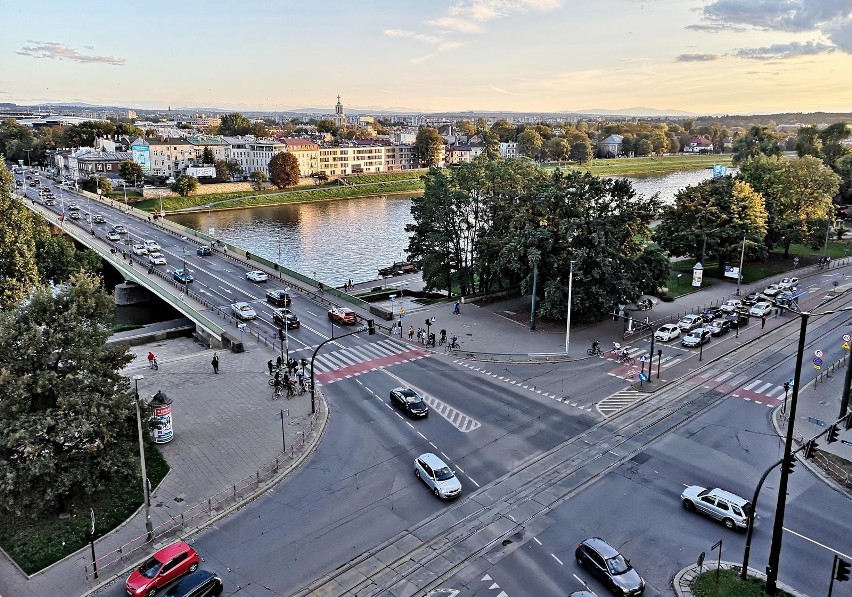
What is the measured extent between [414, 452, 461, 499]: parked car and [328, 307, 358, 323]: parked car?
22703mm

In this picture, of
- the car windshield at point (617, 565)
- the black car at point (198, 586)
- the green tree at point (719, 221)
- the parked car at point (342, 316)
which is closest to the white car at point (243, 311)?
the parked car at point (342, 316)

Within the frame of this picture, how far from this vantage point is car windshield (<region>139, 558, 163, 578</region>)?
18891 mm

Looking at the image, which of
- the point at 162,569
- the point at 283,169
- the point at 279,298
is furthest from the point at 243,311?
the point at 283,169

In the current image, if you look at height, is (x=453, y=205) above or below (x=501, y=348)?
above

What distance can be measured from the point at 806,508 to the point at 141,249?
232ft

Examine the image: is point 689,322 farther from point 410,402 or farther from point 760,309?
point 410,402

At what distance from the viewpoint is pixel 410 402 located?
31.0 m

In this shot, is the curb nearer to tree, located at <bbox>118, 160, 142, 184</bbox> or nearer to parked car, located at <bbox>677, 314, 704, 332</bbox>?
parked car, located at <bbox>677, 314, 704, 332</bbox>

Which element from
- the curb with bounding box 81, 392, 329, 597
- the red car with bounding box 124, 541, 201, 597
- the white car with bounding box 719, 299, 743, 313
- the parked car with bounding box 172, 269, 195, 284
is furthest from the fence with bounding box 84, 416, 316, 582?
the white car with bounding box 719, 299, 743, 313

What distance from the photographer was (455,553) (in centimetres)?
2056

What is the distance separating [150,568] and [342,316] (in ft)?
94.6

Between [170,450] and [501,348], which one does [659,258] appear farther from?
[170,450]

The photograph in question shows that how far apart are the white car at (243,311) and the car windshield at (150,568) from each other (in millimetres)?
29507

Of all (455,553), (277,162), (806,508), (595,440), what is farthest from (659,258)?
(277,162)
